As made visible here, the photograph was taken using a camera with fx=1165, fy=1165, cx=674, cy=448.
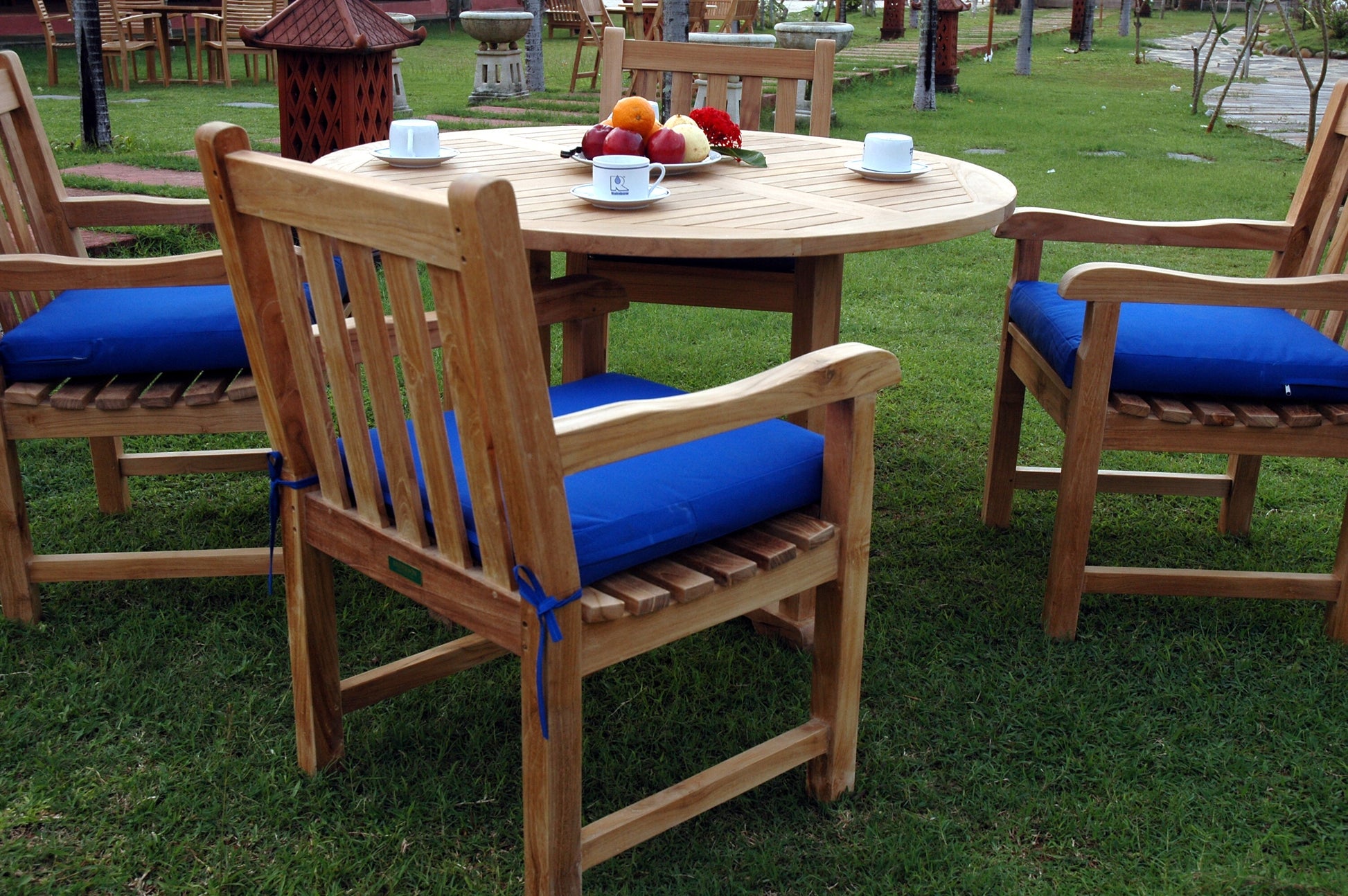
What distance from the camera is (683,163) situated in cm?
233

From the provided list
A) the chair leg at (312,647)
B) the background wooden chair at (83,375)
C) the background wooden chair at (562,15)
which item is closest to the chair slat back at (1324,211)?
the chair leg at (312,647)

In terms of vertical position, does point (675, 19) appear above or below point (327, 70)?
above

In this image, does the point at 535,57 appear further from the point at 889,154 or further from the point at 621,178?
the point at 621,178

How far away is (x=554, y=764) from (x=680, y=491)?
15.6 inches

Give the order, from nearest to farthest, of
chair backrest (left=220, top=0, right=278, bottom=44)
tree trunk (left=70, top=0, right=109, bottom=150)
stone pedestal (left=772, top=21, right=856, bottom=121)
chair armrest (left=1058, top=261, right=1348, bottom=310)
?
chair armrest (left=1058, top=261, right=1348, bottom=310), tree trunk (left=70, top=0, right=109, bottom=150), stone pedestal (left=772, top=21, right=856, bottom=121), chair backrest (left=220, top=0, right=278, bottom=44)

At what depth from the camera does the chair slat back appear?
2526 mm

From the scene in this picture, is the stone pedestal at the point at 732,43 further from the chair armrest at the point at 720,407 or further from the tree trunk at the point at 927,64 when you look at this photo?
the chair armrest at the point at 720,407

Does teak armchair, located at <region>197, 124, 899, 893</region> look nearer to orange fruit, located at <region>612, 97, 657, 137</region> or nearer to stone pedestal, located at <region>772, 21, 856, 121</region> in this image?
orange fruit, located at <region>612, 97, 657, 137</region>

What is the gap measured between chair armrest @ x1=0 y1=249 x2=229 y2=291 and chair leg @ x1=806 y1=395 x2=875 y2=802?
47.7 inches

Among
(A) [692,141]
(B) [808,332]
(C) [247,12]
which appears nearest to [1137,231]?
(B) [808,332]

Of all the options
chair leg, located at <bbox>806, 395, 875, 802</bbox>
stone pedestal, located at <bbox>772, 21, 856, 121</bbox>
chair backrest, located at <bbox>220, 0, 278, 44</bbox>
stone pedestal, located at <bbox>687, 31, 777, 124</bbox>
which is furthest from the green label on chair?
chair backrest, located at <bbox>220, 0, 278, 44</bbox>

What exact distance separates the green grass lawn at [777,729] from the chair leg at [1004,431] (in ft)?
0.43

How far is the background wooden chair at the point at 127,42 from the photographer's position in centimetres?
1036

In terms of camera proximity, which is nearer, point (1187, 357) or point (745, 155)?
point (1187, 357)
